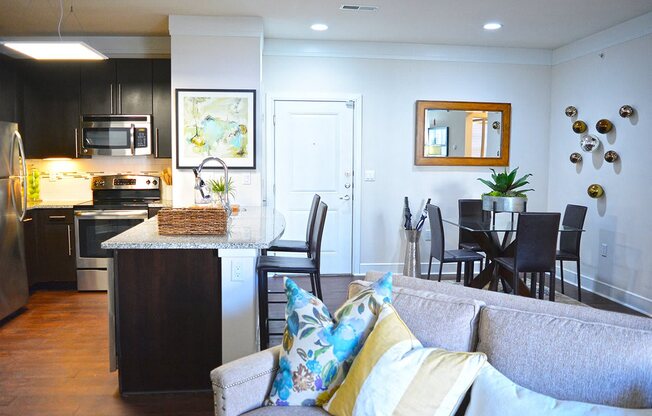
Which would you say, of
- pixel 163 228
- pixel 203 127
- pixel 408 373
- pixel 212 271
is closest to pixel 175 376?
pixel 212 271

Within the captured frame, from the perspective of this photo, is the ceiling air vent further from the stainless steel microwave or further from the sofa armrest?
the sofa armrest

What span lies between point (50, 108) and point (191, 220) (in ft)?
10.6

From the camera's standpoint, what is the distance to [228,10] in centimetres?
454

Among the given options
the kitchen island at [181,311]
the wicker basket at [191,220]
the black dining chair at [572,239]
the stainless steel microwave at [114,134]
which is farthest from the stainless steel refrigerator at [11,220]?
the black dining chair at [572,239]

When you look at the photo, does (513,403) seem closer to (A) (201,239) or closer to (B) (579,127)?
(A) (201,239)

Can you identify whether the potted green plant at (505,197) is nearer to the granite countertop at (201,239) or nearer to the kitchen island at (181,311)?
the granite countertop at (201,239)

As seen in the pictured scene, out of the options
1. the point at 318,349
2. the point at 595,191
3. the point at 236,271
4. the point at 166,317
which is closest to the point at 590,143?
the point at 595,191

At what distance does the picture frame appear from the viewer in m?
4.87

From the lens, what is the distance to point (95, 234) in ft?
16.8

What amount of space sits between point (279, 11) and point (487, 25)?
6.34 ft

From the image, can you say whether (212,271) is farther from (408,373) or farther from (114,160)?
(114,160)

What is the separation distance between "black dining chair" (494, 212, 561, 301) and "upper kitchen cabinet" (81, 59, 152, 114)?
3.68 metres

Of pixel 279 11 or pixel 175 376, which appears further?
pixel 279 11

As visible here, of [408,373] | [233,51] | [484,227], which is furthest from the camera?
[233,51]
